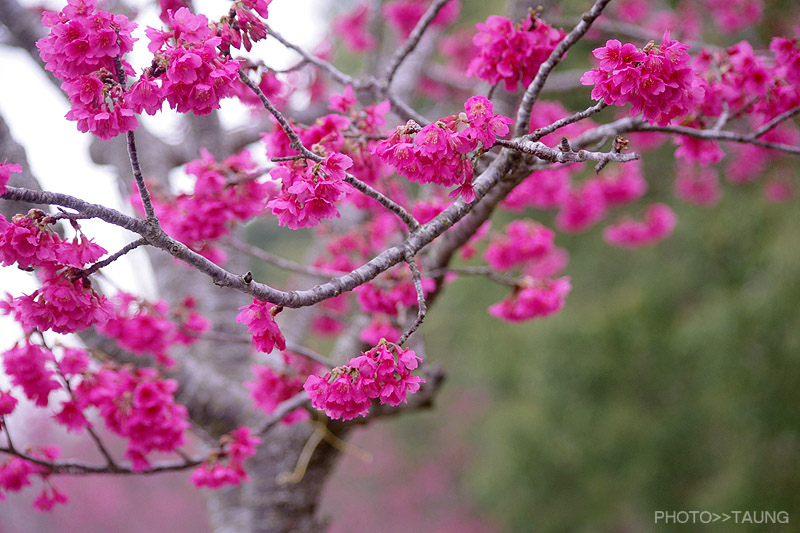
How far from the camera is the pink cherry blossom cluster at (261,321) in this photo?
1081 millimetres

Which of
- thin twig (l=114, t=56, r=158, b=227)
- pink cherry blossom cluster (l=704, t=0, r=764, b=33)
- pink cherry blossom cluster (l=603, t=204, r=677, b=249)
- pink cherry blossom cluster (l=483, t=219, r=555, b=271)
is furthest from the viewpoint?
pink cherry blossom cluster (l=704, t=0, r=764, b=33)

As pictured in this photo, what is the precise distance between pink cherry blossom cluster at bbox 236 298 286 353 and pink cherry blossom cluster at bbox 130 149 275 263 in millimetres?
643

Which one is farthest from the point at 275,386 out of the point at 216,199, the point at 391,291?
the point at 216,199

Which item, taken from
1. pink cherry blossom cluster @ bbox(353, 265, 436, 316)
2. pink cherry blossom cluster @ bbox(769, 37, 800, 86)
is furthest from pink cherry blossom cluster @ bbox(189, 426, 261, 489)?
pink cherry blossom cluster @ bbox(769, 37, 800, 86)

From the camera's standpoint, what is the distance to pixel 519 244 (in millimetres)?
2270

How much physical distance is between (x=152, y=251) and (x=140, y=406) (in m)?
1.68

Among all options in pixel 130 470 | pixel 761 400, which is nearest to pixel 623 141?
pixel 130 470

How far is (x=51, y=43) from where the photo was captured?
0.99 metres

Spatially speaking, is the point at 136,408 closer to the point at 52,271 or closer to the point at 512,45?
the point at 52,271

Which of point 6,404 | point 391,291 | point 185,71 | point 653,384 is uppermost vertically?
point 653,384

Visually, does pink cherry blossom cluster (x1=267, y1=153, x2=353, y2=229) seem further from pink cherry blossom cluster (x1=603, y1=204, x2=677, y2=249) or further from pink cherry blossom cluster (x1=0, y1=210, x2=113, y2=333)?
pink cherry blossom cluster (x1=603, y1=204, x2=677, y2=249)

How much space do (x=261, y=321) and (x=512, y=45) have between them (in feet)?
3.15

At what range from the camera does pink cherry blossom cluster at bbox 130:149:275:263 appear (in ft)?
5.50

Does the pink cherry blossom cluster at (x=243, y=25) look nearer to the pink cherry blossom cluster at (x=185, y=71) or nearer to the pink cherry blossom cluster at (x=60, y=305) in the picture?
the pink cherry blossom cluster at (x=185, y=71)
